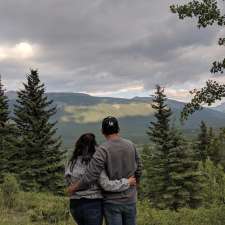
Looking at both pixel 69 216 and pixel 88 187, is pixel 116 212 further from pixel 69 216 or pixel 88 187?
pixel 69 216

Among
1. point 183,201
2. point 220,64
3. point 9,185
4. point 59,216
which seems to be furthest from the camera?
point 183,201

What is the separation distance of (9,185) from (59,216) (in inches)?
153

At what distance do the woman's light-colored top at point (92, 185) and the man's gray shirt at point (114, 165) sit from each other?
0.07 metres

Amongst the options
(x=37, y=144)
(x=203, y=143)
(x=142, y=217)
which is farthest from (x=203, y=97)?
(x=203, y=143)

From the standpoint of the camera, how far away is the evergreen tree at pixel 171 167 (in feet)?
133

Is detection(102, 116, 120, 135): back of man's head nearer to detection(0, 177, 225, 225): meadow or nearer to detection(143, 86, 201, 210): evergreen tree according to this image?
detection(0, 177, 225, 225): meadow

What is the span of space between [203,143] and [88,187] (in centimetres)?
5575

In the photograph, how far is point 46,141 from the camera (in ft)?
125

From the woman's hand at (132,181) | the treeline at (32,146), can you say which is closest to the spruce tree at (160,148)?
the treeline at (32,146)

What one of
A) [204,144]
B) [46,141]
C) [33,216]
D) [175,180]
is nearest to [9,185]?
[33,216]

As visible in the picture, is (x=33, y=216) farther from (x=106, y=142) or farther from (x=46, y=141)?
(x=46, y=141)

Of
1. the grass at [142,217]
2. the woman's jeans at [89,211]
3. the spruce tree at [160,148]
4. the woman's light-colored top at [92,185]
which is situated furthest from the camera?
the spruce tree at [160,148]

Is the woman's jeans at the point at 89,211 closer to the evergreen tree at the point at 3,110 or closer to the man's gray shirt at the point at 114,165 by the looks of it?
the man's gray shirt at the point at 114,165

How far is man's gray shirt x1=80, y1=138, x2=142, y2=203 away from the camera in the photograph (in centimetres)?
668
